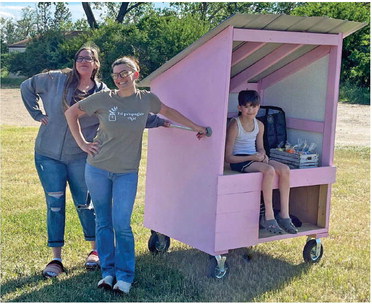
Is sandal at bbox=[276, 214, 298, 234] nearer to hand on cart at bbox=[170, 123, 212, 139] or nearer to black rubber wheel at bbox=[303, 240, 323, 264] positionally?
black rubber wheel at bbox=[303, 240, 323, 264]

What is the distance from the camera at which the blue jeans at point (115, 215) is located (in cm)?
431

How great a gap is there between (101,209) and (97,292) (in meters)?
0.56

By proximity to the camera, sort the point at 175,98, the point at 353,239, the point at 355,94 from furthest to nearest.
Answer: the point at 355,94 < the point at 353,239 < the point at 175,98

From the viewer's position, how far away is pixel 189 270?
4.88 metres

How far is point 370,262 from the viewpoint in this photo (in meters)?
5.26

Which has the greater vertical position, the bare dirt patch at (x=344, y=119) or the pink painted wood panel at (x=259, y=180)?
the bare dirt patch at (x=344, y=119)

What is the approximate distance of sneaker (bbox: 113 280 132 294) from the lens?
4.32m

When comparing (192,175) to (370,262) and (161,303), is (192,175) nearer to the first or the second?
(161,303)

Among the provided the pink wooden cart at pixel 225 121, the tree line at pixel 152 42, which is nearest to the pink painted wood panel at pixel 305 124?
the pink wooden cart at pixel 225 121

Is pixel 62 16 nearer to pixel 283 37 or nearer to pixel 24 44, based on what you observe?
pixel 24 44

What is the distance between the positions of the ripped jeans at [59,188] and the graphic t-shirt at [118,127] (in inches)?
19.8

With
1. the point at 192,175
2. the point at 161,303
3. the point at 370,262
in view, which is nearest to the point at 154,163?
the point at 192,175

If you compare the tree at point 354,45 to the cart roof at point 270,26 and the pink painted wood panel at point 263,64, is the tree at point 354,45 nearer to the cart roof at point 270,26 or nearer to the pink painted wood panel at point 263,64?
the pink painted wood panel at point 263,64

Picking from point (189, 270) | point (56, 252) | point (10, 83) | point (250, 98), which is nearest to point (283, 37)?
point (250, 98)
